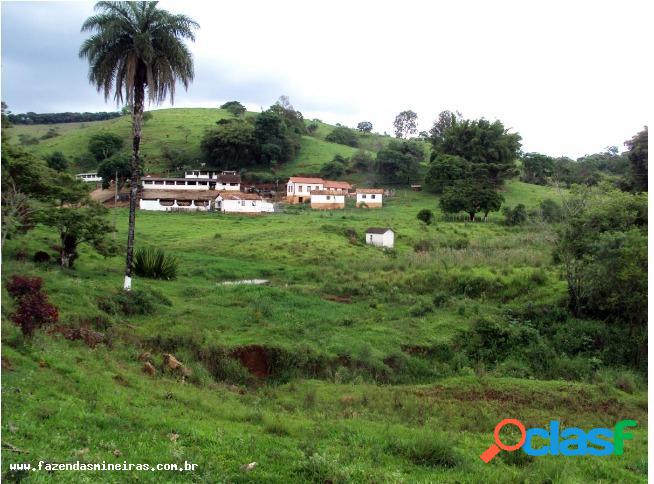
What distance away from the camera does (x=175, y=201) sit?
59250mm

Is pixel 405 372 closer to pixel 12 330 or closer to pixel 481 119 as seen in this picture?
pixel 12 330

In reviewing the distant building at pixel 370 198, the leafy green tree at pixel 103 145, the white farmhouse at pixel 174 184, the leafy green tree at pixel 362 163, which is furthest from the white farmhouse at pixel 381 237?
the leafy green tree at pixel 103 145

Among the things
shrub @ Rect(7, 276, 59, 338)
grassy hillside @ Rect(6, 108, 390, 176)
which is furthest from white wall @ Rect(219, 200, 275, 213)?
shrub @ Rect(7, 276, 59, 338)

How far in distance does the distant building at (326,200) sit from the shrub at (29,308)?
47385 mm

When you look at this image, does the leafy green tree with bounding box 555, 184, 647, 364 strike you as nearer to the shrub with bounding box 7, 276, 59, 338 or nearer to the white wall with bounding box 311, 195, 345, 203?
the shrub with bounding box 7, 276, 59, 338

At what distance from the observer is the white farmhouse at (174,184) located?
65269 mm

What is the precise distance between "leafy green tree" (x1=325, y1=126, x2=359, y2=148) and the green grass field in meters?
76.5

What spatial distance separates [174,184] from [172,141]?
25435 millimetres

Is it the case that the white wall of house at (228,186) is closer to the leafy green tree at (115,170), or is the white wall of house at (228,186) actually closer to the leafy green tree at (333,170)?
the leafy green tree at (115,170)

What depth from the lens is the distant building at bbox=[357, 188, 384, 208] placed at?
199ft

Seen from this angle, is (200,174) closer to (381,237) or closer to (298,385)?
(381,237)

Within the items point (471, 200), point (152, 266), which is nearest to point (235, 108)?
point (471, 200)

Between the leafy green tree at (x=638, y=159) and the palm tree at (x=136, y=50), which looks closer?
the palm tree at (x=136, y=50)

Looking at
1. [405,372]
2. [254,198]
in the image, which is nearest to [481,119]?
[254,198]
